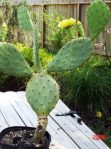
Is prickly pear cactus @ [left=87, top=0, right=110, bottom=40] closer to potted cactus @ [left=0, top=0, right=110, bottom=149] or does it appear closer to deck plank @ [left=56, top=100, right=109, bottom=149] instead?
potted cactus @ [left=0, top=0, right=110, bottom=149]

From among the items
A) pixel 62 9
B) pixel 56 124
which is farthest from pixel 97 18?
pixel 62 9

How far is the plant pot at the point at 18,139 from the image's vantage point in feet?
11.0

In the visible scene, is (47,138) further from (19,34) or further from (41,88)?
(19,34)

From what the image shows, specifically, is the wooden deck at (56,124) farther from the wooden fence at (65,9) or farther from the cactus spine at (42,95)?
the wooden fence at (65,9)

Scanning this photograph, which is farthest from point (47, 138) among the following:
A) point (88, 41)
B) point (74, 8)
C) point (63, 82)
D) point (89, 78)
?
point (74, 8)

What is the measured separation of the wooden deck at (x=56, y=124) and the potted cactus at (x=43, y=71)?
0.42 metres

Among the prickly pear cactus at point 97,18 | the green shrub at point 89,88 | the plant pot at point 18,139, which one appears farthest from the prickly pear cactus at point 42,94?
the green shrub at point 89,88

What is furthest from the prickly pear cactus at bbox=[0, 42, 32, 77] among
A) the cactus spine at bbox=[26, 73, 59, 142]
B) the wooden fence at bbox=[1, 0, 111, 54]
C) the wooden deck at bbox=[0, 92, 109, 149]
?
the wooden fence at bbox=[1, 0, 111, 54]

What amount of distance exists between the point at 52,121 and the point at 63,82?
2.51 metres

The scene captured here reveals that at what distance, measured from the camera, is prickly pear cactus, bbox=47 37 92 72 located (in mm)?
3498

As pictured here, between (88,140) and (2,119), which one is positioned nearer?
(88,140)

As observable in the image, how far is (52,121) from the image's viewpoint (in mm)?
4629

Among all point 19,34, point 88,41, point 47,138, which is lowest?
point 19,34

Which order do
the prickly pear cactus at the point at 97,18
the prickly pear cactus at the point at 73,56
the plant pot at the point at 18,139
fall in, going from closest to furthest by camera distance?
the plant pot at the point at 18,139 < the prickly pear cactus at the point at 73,56 < the prickly pear cactus at the point at 97,18
